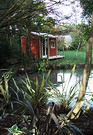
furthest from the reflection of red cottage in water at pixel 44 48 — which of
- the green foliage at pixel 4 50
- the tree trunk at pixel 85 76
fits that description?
the tree trunk at pixel 85 76

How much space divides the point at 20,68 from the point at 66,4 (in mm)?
6363

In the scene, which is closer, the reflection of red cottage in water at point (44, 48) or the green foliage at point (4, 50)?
the green foliage at point (4, 50)

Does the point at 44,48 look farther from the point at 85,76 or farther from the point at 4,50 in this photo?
the point at 85,76

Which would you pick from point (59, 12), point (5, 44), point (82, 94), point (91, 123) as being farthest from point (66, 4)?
→ point (5, 44)

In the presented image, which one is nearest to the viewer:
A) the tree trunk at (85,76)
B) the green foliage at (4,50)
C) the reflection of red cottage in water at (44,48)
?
the tree trunk at (85,76)

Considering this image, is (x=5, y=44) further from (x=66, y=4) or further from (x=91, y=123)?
(x=91, y=123)

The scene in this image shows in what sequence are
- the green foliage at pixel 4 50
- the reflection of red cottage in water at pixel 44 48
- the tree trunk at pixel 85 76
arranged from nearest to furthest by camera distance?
the tree trunk at pixel 85 76 < the green foliage at pixel 4 50 < the reflection of red cottage in water at pixel 44 48

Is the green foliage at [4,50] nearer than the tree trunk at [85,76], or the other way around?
the tree trunk at [85,76]

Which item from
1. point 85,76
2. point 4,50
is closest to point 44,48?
point 4,50

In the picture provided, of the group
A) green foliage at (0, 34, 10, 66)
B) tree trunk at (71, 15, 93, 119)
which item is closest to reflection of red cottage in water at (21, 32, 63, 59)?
green foliage at (0, 34, 10, 66)

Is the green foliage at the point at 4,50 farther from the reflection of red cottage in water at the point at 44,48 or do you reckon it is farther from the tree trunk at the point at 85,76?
the tree trunk at the point at 85,76

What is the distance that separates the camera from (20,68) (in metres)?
10.5

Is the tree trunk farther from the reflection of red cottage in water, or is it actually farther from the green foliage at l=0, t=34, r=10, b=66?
the reflection of red cottage in water

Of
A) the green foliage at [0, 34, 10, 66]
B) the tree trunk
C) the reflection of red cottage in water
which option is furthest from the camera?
the reflection of red cottage in water
